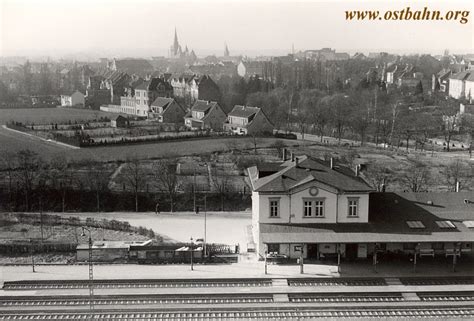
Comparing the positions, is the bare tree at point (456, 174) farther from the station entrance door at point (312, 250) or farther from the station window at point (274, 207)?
the station window at point (274, 207)

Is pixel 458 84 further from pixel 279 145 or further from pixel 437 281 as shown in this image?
pixel 437 281

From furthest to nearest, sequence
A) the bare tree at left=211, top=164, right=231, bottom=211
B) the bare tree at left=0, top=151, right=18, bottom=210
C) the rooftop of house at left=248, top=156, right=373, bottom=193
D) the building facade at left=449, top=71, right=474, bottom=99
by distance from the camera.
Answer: the building facade at left=449, top=71, right=474, bottom=99, the bare tree at left=211, top=164, right=231, bottom=211, the bare tree at left=0, top=151, right=18, bottom=210, the rooftop of house at left=248, top=156, right=373, bottom=193

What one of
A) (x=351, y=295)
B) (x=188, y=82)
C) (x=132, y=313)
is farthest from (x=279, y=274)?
(x=188, y=82)

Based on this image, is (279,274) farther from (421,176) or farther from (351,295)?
(421,176)

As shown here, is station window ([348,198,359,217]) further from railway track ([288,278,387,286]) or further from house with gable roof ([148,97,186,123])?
house with gable roof ([148,97,186,123])

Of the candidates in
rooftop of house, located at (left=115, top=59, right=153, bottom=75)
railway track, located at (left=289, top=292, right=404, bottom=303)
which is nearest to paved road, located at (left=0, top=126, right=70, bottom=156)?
railway track, located at (left=289, top=292, right=404, bottom=303)

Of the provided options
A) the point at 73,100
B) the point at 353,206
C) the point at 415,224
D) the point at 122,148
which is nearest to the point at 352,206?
the point at 353,206
